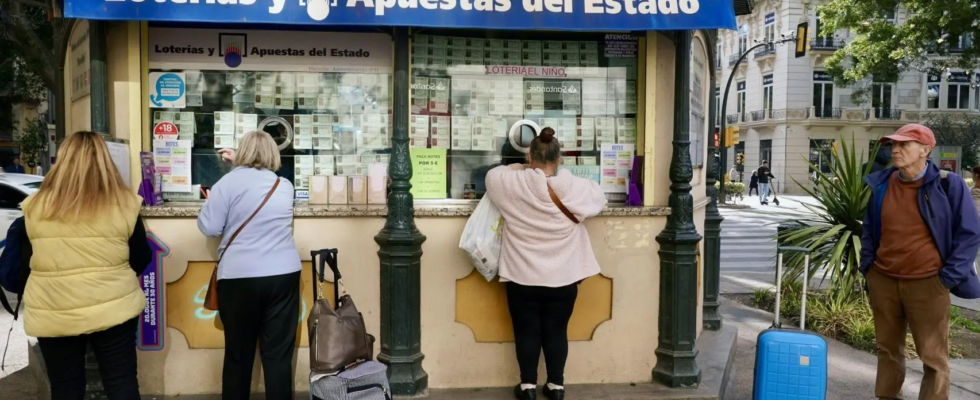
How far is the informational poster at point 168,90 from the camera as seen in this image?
4.94 m

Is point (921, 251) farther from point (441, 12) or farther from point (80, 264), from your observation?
point (80, 264)

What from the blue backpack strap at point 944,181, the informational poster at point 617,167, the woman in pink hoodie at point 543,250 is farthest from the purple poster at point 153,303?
the blue backpack strap at point 944,181

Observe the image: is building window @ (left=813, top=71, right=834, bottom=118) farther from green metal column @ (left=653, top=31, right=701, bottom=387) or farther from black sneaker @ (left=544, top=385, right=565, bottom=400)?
black sneaker @ (left=544, top=385, right=565, bottom=400)

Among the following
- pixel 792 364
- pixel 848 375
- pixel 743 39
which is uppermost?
pixel 743 39

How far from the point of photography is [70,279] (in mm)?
3428

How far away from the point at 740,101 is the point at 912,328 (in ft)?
146

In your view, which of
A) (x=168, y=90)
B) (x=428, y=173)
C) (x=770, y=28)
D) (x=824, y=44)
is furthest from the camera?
(x=770, y=28)

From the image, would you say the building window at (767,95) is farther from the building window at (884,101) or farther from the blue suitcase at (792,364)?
the blue suitcase at (792,364)

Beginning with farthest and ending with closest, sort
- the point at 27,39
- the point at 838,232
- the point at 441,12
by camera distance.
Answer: the point at 27,39
the point at 838,232
the point at 441,12

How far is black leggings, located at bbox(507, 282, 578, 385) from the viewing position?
4.39 meters

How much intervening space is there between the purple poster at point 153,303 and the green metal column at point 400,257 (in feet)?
4.60

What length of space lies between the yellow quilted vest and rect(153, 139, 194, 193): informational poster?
5.02 ft

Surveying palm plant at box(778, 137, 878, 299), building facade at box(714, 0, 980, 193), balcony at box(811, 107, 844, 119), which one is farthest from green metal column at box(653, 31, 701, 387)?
balcony at box(811, 107, 844, 119)

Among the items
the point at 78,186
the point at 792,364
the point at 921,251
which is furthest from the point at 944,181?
the point at 78,186
